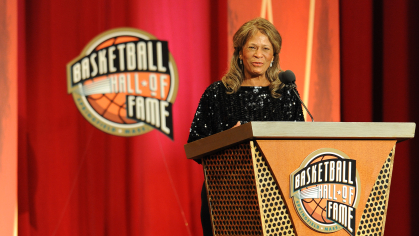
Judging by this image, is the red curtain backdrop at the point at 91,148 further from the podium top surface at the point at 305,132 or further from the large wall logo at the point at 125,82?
the podium top surface at the point at 305,132

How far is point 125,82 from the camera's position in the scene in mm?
2484

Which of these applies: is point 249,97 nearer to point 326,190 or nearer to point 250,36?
point 250,36

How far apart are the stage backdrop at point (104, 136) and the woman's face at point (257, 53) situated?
35.2 inches

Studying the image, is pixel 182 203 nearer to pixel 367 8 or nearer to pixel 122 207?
pixel 122 207

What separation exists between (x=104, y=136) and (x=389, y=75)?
5.20 feet

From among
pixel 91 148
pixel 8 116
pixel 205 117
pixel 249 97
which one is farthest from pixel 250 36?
pixel 8 116

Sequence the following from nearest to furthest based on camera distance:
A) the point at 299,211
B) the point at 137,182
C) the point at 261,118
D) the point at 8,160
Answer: the point at 299,211 → the point at 261,118 → the point at 8,160 → the point at 137,182

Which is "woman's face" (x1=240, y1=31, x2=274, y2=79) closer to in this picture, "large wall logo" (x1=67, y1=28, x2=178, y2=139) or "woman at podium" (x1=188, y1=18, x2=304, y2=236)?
"woman at podium" (x1=188, y1=18, x2=304, y2=236)

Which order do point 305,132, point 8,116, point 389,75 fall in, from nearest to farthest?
point 305,132
point 8,116
point 389,75

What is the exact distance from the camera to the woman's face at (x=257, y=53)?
1.59 m

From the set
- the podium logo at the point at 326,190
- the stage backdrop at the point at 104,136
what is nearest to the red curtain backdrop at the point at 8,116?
the stage backdrop at the point at 104,136

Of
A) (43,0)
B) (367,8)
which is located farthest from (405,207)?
(43,0)

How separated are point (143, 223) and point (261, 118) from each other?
1188 millimetres

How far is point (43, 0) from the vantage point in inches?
95.8
